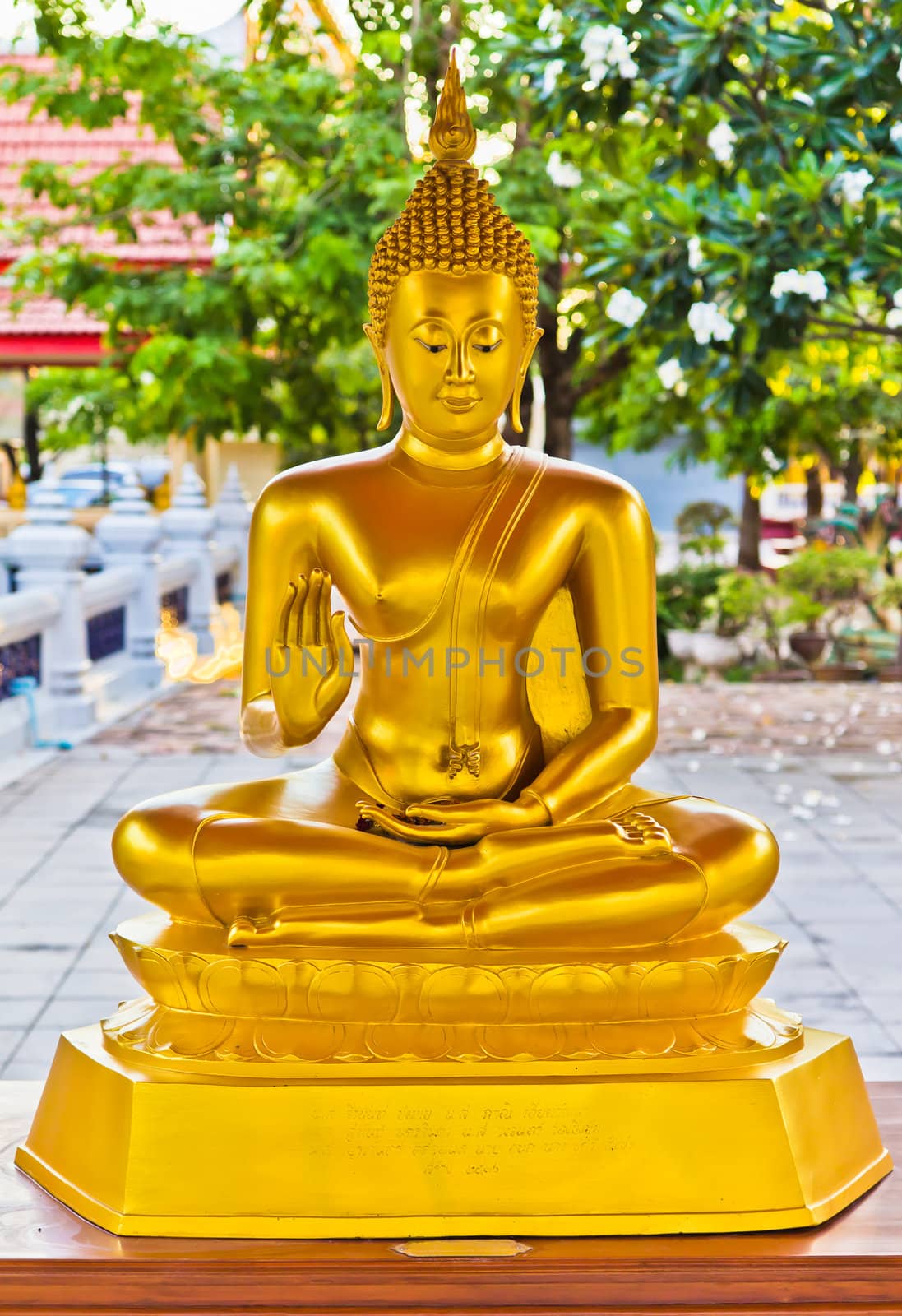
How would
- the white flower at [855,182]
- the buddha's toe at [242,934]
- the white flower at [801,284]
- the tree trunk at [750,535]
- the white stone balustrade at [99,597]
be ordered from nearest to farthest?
the buddha's toe at [242,934], the white flower at [855,182], the white flower at [801,284], the white stone balustrade at [99,597], the tree trunk at [750,535]

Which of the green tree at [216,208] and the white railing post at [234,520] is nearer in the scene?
the green tree at [216,208]

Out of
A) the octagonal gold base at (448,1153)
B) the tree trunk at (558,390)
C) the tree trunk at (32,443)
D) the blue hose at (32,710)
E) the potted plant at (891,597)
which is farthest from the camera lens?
the tree trunk at (32,443)

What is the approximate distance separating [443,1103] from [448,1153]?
2.7 inches

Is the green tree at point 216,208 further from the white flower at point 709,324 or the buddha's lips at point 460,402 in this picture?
the buddha's lips at point 460,402

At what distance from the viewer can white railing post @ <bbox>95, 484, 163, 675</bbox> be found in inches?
355

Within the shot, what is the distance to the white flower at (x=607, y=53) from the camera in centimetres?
517

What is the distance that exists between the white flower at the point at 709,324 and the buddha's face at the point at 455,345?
9.91ft

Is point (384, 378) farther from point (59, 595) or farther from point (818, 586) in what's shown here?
point (818, 586)

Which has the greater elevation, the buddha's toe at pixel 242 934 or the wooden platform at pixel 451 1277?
the buddha's toe at pixel 242 934

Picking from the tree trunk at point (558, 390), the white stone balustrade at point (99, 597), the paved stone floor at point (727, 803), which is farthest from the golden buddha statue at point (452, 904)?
the tree trunk at point (558, 390)

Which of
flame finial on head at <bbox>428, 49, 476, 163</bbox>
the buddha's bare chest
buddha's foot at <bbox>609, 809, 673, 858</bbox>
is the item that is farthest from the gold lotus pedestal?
flame finial on head at <bbox>428, 49, 476, 163</bbox>

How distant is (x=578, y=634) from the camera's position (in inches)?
104

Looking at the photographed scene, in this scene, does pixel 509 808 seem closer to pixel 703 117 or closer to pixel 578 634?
pixel 578 634

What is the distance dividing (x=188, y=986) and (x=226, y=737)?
195 inches
